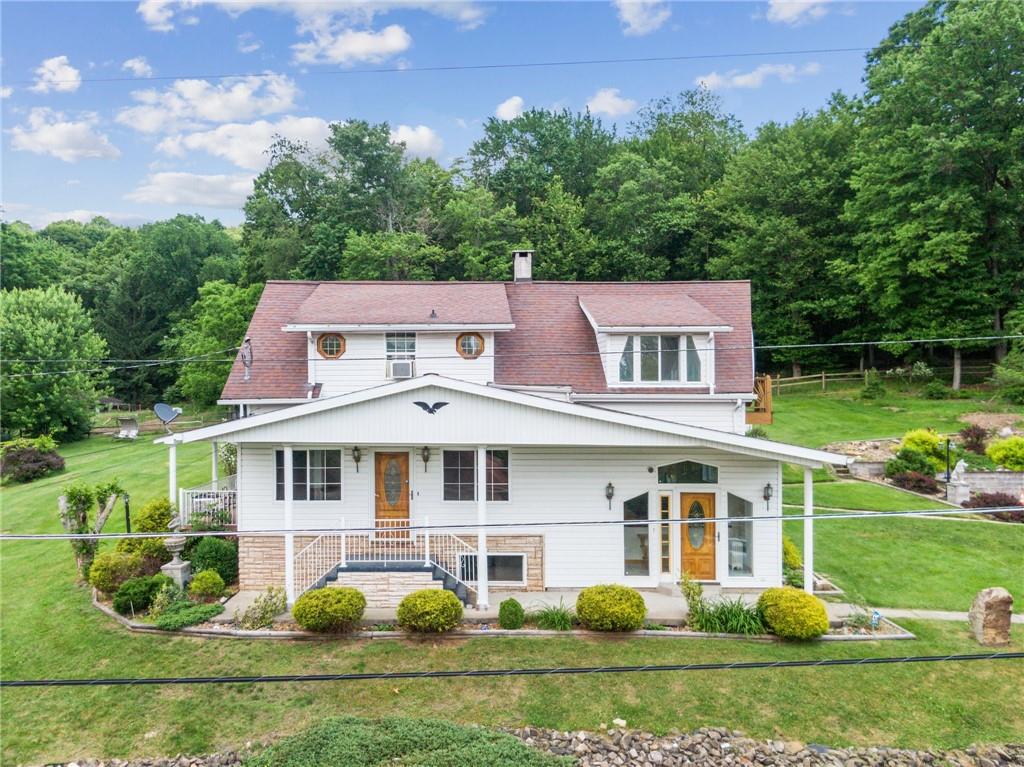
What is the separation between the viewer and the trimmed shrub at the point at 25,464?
2533 cm

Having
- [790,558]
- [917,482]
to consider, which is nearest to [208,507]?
[790,558]

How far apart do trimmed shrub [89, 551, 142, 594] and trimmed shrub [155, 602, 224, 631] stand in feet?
5.56

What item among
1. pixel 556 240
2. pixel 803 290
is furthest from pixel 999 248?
pixel 556 240

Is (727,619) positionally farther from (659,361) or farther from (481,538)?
(659,361)

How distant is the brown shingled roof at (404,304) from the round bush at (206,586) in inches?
235

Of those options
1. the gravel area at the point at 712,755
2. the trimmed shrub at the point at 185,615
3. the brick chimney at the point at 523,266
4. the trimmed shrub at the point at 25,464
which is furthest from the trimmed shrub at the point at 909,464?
the trimmed shrub at the point at 25,464

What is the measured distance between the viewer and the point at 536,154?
45.8m

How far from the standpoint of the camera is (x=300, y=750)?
7.57m

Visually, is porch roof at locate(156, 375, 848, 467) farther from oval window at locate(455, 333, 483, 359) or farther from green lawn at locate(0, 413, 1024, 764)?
oval window at locate(455, 333, 483, 359)

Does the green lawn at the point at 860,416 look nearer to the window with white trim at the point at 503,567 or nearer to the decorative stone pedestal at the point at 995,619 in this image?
the decorative stone pedestal at the point at 995,619

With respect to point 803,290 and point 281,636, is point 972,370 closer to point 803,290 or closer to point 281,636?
point 803,290

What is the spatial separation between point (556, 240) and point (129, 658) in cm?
3338

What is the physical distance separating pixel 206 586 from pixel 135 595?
1.19 metres

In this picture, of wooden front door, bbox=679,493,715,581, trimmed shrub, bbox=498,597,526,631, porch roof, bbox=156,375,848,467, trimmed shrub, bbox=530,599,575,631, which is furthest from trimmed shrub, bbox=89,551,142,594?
wooden front door, bbox=679,493,715,581
